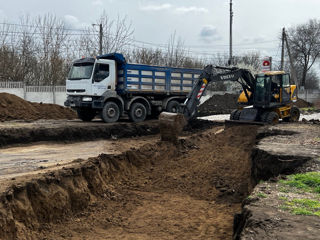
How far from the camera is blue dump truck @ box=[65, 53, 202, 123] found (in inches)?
544

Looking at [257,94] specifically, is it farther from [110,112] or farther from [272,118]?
[110,112]

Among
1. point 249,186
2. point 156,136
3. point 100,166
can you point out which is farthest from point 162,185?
point 156,136

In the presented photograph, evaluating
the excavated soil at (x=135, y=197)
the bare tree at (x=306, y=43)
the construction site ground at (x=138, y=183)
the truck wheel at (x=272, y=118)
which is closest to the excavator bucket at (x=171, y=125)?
the construction site ground at (x=138, y=183)

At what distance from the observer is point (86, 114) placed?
15547 millimetres

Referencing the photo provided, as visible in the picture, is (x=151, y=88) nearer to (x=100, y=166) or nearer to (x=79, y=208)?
(x=100, y=166)

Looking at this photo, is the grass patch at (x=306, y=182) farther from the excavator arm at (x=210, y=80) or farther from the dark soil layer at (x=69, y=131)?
the dark soil layer at (x=69, y=131)

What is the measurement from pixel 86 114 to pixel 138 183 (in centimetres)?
783

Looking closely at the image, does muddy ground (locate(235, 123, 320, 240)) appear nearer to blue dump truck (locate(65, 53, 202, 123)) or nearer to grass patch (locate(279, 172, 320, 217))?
grass patch (locate(279, 172, 320, 217))

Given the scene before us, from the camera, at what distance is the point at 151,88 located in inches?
611

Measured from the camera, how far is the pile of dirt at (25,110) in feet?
53.1

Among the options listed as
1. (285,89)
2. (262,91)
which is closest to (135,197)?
(262,91)

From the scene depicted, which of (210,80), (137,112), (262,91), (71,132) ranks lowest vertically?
(71,132)

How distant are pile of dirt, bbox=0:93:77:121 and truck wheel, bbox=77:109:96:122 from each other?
9.01ft

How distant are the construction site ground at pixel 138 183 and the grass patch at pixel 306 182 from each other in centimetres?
85
